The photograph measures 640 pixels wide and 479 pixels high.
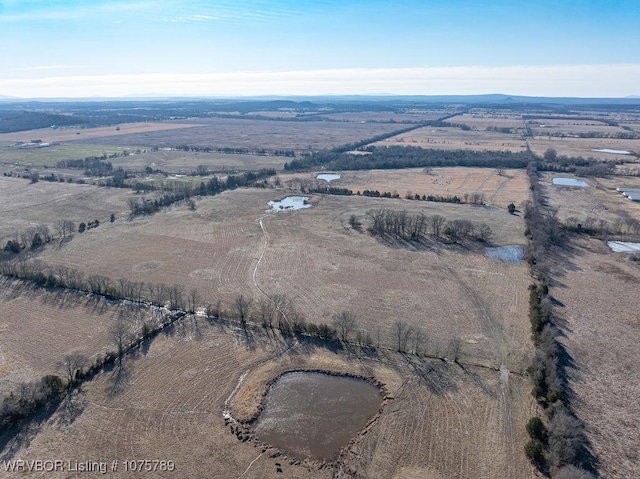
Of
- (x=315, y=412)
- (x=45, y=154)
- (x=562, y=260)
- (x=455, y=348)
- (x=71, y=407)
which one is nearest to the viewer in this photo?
(x=71, y=407)

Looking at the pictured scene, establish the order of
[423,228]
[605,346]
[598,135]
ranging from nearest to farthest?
[605,346], [423,228], [598,135]

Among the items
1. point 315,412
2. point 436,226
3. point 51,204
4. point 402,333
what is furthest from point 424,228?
point 51,204

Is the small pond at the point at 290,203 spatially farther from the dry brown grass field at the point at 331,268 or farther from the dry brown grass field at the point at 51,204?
the dry brown grass field at the point at 51,204

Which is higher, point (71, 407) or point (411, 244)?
point (411, 244)

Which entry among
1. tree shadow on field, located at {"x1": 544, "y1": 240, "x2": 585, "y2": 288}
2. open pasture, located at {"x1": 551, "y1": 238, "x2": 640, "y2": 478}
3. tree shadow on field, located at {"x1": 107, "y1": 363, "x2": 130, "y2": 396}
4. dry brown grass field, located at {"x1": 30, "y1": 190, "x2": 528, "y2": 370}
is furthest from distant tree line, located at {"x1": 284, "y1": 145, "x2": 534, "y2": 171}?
tree shadow on field, located at {"x1": 107, "y1": 363, "x2": 130, "y2": 396}

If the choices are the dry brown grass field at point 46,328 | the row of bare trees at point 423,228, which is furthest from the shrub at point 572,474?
the row of bare trees at point 423,228

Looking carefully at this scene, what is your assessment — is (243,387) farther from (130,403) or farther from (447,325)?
(447,325)

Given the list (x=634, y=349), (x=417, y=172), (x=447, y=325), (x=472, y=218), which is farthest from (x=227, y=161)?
(x=634, y=349)

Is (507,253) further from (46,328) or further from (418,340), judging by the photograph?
(46,328)
